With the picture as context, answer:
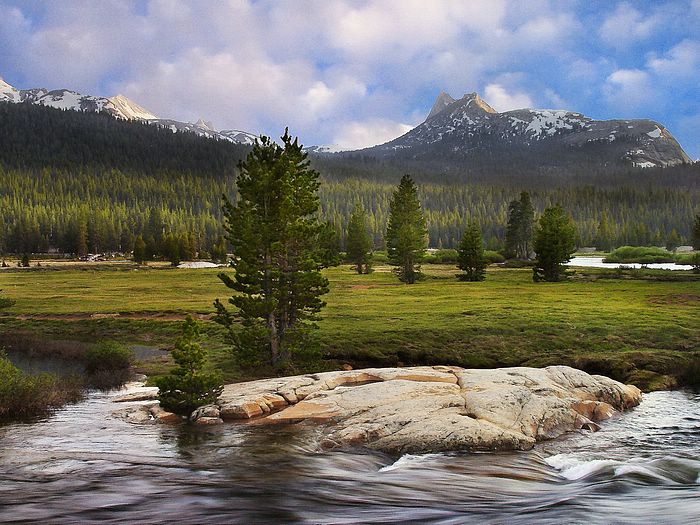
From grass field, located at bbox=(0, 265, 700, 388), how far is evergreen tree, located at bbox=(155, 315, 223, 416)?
30.8 feet

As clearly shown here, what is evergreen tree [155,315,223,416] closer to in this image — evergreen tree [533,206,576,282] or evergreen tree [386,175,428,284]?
evergreen tree [386,175,428,284]

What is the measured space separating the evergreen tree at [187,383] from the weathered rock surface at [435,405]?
88cm

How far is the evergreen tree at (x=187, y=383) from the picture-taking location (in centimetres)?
2388

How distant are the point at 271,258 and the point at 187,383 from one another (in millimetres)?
13604

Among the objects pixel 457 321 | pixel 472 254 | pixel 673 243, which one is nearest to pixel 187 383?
pixel 457 321

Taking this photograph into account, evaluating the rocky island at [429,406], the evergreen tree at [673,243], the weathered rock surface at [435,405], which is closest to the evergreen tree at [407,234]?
the weathered rock surface at [435,405]

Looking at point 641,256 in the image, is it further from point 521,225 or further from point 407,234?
point 407,234

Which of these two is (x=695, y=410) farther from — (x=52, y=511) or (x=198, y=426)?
(x=52, y=511)

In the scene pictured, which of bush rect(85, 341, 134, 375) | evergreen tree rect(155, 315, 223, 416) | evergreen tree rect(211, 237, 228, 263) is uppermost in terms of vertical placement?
evergreen tree rect(211, 237, 228, 263)

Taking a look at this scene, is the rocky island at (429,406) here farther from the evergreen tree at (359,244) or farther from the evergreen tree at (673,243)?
the evergreen tree at (673,243)

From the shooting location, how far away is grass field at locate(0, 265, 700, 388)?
37.7m

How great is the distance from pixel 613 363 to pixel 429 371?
45.2ft

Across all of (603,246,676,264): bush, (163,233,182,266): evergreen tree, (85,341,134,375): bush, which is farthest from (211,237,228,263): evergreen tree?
(85,341,134,375): bush

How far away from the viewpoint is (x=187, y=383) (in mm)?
23875
